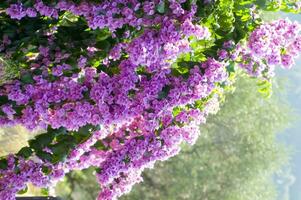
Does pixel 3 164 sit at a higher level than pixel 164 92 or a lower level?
lower

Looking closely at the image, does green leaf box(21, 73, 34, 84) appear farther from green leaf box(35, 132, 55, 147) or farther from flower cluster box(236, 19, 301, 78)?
flower cluster box(236, 19, 301, 78)

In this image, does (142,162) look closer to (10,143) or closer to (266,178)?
(10,143)

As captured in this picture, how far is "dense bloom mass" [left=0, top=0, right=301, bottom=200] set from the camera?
442cm

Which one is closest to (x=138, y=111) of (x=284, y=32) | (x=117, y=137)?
(x=117, y=137)

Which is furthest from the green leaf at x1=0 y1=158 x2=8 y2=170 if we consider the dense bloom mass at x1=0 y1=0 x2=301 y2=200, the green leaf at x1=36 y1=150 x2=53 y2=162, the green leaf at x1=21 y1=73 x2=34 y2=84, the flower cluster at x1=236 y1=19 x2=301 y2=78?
the flower cluster at x1=236 y1=19 x2=301 y2=78

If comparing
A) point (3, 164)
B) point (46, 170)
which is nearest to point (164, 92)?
point (46, 170)

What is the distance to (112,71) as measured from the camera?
4.93m

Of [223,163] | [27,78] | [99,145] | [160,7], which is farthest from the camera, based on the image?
[223,163]

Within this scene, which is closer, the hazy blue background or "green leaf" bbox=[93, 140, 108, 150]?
"green leaf" bbox=[93, 140, 108, 150]

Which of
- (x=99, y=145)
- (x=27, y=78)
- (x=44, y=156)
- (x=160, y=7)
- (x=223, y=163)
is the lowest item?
(x=223, y=163)

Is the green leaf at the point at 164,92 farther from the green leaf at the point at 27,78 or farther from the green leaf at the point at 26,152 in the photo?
the green leaf at the point at 26,152

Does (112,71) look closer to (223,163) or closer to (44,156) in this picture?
(44,156)

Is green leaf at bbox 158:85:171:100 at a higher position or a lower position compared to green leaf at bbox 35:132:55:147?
higher

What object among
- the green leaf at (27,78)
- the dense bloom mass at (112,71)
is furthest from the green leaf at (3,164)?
the green leaf at (27,78)
